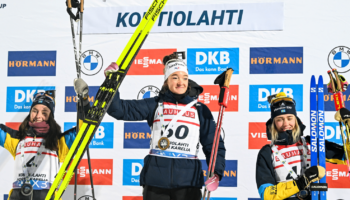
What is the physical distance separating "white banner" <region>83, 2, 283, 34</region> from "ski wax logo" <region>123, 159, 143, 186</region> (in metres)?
1.43

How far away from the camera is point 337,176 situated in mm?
3564

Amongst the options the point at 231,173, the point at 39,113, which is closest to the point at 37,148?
the point at 39,113

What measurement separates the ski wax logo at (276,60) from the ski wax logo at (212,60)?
0.61 ft

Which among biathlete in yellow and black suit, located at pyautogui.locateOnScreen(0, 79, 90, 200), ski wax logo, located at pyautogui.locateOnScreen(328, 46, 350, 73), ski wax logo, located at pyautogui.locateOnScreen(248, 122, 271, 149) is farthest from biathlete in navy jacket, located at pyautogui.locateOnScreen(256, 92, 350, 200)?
biathlete in yellow and black suit, located at pyautogui.locateOnScreen(0, 79, 90, 200)

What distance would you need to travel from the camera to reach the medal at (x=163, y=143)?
8.43ft

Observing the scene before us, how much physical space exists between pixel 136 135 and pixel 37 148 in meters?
1.00

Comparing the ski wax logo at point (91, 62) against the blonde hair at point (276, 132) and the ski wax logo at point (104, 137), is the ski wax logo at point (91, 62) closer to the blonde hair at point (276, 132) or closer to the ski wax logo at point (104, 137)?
the ski wax logo at point (104, 137)

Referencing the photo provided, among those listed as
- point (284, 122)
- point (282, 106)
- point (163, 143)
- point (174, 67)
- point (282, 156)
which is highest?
point (174, 67)

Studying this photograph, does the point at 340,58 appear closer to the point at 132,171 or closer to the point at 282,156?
the point at 282,156

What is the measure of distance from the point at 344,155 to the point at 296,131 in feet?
1.76

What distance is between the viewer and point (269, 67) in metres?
3.72

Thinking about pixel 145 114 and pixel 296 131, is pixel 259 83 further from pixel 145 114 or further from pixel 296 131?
pixel 145 114

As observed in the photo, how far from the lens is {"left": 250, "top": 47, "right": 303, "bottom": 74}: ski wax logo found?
3.68 metres

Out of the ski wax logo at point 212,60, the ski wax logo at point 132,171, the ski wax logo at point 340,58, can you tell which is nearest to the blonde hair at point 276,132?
the ski wax logo at point 212,60
